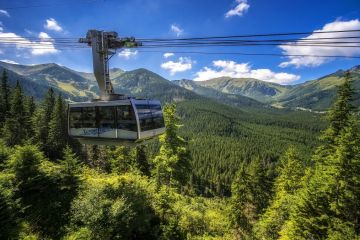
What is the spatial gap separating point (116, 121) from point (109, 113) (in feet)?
2.36

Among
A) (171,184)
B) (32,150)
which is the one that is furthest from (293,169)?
(32,150)

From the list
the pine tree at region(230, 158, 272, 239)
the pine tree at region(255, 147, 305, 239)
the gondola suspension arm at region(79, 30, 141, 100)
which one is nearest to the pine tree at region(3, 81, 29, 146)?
the pine tree at region(230, 158, 272, 239)

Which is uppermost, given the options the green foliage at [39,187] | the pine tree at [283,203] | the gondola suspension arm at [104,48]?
the gondola suspension arm at [104,48]

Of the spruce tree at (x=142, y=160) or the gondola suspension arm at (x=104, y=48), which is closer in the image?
the gondola suspension arm at (x=104, y=48)

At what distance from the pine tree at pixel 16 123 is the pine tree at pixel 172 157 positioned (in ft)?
120

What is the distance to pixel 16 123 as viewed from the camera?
1939 inches

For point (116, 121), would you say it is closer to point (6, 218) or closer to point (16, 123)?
point (6, 218)

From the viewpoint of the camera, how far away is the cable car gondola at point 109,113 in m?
14.2

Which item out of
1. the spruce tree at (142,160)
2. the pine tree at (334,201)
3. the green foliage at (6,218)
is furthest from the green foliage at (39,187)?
the spruce tree at (142,160)

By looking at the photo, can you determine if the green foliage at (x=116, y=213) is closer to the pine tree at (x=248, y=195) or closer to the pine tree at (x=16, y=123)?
the pine tree at (x=248, y=195)

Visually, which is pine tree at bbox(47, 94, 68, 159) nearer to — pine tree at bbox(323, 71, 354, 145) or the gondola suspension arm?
the gondola suspension arm

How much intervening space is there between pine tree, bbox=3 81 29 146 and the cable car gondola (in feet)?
127

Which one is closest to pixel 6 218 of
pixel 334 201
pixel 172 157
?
pixel 172 157

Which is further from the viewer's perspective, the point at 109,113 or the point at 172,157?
the point at 172,157
